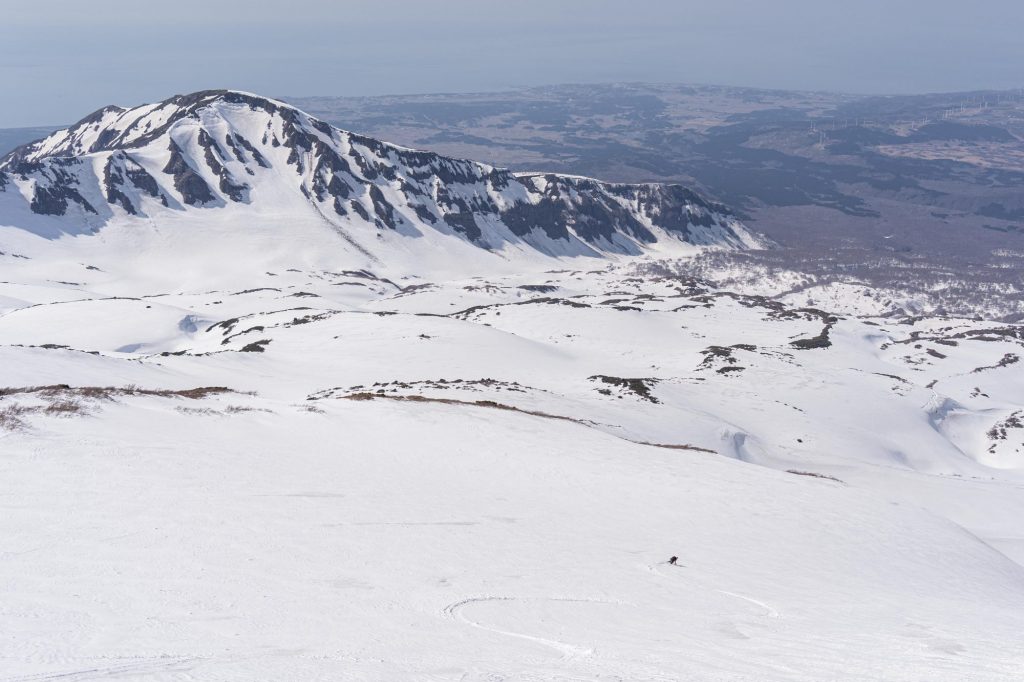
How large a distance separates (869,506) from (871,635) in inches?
566

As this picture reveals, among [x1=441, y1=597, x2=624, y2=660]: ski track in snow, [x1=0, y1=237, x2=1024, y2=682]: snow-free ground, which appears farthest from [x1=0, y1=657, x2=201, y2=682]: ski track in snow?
[x1=441, y1=597, x2=624, y2=660]: ski track in snow

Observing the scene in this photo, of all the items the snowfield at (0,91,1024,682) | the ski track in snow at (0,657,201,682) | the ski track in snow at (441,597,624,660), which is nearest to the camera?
the ski track in snow at (0,657,201,682)

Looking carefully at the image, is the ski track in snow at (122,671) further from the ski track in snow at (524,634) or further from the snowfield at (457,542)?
the ski track in snow at (524,634)

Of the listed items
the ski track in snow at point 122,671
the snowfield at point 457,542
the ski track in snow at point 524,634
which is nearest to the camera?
the ski track in snow at point 122,671

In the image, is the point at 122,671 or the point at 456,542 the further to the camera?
the point at 456,542

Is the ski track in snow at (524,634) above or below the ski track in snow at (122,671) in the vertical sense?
below

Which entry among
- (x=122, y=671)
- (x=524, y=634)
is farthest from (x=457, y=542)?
(x=122, y=671)

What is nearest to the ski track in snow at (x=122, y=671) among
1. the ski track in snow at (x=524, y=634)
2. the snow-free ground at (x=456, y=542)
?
the snow-free ground at (x=456, y=542)

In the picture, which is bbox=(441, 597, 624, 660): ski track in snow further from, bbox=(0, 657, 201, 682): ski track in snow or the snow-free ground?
bbox=(0, 657, 201, 682): ski track in snow

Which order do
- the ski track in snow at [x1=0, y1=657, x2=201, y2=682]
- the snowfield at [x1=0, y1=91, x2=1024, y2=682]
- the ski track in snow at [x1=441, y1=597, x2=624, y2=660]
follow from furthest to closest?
the ski track in snow at [x1=441, y1=597, x2=624, y2=660] → the snowfield at [x1=0, y1=91, x2=1024, y2=682] → the ski track in snow at [x1=0, y1=657, x2=201, y2=682]

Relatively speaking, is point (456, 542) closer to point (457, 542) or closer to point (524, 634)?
point (457, 542)

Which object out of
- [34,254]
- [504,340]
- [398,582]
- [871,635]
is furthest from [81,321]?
[34,254]

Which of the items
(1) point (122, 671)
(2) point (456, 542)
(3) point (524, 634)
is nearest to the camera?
(1) point (122, 671)

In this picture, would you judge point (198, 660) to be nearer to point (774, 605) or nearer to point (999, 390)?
point (774, 605)
